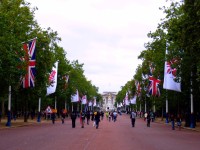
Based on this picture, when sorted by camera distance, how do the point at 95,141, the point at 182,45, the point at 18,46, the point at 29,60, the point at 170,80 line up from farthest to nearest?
the point at 170,80 < the point at 29,60 < the point at 18,46 < the point at 182,45 < the point at 95,141

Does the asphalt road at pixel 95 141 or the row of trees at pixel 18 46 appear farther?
the row of trees at pixel 18 46

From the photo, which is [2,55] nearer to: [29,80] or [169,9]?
[29,80]

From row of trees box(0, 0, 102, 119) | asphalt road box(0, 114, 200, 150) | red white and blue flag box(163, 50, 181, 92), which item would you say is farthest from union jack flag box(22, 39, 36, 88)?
red white and blue flag box(163, 50, 181, 92)

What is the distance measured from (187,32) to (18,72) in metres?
14.9

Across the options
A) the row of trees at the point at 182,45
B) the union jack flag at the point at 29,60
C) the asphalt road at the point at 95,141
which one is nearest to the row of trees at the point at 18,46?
the union jack flag at the point at 29,60

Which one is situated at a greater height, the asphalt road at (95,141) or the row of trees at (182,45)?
the row of trees at (182,45)

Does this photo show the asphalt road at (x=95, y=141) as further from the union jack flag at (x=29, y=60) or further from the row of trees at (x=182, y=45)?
the union jack flag at (x=29, y=60)

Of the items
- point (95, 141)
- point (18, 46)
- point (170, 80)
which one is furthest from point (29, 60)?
point (95, 141)

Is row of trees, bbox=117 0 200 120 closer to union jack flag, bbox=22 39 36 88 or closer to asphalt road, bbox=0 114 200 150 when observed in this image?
asphalt road, bbox=0 114 200 150

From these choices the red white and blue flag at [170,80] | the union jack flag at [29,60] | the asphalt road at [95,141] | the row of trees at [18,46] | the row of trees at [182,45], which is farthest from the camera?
the red white and blue flag at [170,80]

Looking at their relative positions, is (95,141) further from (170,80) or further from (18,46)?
(170,80)

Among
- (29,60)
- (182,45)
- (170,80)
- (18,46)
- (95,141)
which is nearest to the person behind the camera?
(95,141)

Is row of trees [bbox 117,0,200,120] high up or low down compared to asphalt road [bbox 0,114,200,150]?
up

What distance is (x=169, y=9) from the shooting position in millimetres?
44312
